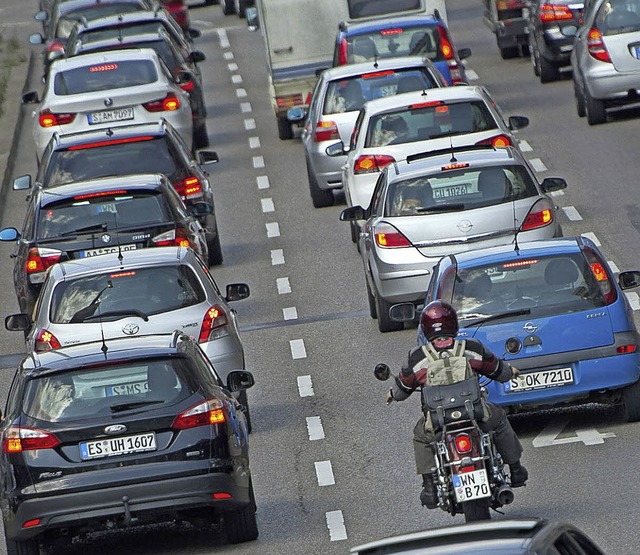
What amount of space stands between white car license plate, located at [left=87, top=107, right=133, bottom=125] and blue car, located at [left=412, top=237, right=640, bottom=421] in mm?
12903

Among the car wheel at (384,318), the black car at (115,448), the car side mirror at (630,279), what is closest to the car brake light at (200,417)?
the black car at (115,448)

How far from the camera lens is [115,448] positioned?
1206 centimetres

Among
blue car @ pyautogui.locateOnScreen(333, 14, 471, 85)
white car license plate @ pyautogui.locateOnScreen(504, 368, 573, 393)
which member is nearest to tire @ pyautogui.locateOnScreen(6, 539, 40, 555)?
white car license plate @ pyautogui.locateOnScreen(504, 368, 573, 393)

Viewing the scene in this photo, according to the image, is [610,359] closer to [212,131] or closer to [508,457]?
[508,457]

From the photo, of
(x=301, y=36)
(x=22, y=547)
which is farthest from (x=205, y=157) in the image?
(x=22, y=547)

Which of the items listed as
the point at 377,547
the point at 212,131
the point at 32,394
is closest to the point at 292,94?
the point at 212,131

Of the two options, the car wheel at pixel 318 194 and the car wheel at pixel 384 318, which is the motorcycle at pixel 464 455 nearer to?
the car wheel at pixel 384 318

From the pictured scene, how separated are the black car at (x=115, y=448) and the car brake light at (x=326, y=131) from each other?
12725 mm

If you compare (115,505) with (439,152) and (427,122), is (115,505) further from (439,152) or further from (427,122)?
(427,122)

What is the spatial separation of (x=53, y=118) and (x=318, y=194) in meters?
3.69

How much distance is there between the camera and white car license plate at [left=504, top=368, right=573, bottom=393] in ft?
46.0

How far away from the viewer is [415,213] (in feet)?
60.6

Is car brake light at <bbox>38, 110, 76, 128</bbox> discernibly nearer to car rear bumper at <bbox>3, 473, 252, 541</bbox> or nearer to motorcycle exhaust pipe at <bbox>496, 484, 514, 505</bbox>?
car rear bumper at <bbox>3, 473, 252, 541</bbox>

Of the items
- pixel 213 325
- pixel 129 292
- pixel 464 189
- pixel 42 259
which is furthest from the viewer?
pixel 42 259
